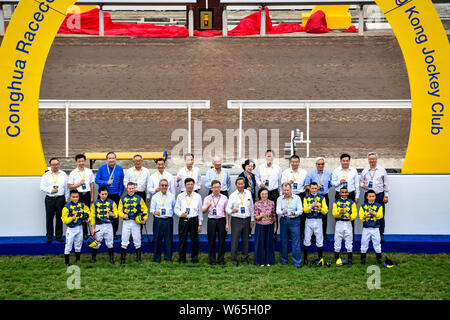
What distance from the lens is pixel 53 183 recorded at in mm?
9109

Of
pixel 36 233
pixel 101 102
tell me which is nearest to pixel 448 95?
pixel 36 233

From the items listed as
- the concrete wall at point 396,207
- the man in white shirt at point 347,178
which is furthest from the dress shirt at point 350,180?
the concrete wall at point 396,207

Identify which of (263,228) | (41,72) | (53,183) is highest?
(41,72)

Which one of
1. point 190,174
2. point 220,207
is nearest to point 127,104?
point 190,174

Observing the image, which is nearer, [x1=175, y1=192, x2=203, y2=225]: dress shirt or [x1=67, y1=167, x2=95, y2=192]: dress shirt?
[x1=175, y1=192, x2=203, y2=225]: dress shirt

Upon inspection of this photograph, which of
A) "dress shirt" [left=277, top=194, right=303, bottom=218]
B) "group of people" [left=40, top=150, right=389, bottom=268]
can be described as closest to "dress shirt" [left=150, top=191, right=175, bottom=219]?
"group of people" [left=40, top=150, right=389, bottom=268]

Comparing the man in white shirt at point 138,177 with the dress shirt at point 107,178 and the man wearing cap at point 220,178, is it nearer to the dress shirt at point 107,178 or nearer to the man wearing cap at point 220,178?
the dress shirt at point 107,178

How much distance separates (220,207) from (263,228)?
2.54ft

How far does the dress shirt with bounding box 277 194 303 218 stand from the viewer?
8.48m

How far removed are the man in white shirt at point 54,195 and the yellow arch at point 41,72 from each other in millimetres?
664

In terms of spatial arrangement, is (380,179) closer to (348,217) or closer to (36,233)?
(348,217)

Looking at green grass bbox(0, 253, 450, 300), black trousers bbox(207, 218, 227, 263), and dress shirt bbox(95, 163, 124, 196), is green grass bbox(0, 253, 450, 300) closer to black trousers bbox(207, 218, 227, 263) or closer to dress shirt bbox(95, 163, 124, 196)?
black trousers bbox(207, 218, 227, 263)

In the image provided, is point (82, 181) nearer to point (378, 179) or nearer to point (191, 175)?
point (191, 175)

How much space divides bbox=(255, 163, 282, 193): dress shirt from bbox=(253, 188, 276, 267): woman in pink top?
0.67m
